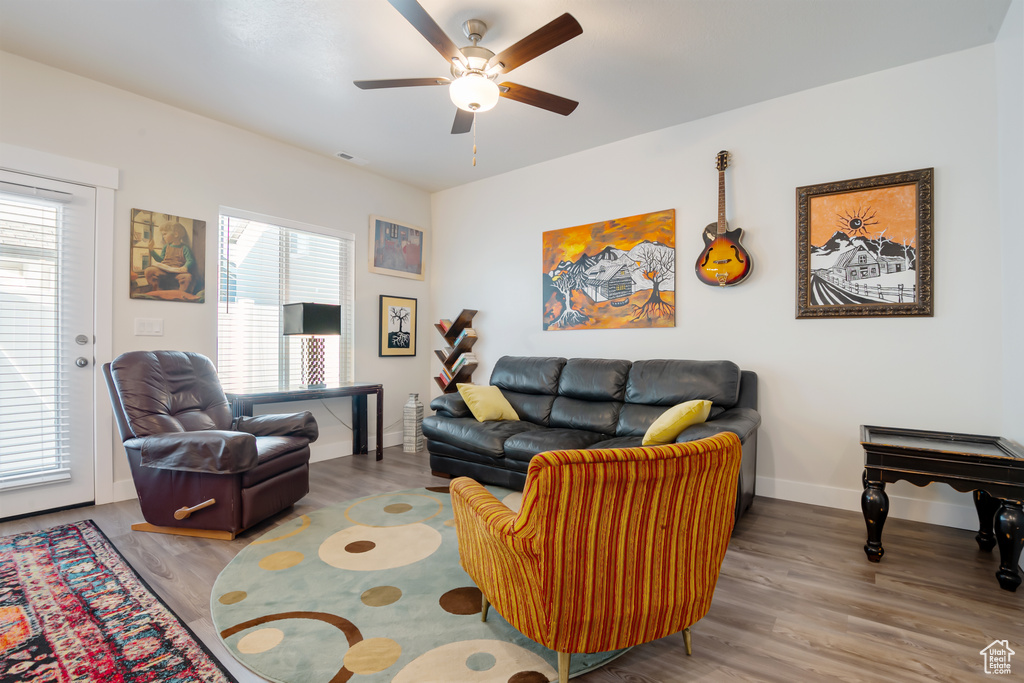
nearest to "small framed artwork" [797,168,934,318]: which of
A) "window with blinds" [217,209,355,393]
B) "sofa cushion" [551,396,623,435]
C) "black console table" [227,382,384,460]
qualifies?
"sofa cushion" [551,396,623,435]

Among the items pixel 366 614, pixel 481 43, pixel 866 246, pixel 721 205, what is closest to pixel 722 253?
pixel 721 205

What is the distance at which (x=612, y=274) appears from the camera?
157 inches

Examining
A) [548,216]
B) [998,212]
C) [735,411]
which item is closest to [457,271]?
[548,216]

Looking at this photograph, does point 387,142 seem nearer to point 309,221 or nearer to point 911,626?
point 309,221

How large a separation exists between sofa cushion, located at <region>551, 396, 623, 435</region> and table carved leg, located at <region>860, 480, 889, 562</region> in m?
1.49

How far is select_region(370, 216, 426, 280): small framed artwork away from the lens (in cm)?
476

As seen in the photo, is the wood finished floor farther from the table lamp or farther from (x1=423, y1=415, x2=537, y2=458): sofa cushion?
the table lamp

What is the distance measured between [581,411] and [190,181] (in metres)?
3.48

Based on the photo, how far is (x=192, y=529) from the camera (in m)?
2.56

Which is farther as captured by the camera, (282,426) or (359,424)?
(359,424)

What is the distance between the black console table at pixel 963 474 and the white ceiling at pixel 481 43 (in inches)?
87.8

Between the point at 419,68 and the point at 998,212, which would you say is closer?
the point at 998,212

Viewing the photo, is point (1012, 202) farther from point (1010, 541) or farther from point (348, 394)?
point (348, 394)

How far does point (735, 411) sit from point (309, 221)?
3.92m
